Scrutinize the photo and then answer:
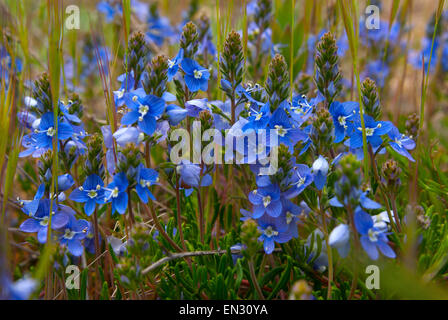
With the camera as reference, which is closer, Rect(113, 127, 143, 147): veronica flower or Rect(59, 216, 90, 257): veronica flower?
Rect(113, 127, 143, 147): veronica flower

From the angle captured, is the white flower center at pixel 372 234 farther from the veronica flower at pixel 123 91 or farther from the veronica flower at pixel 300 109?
the veronica flower at pixel 123 91

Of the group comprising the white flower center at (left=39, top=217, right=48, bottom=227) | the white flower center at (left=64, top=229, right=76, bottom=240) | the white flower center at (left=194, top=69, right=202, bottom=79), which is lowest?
the white flower center at (left=64, top=229, right=76, bottom=240)

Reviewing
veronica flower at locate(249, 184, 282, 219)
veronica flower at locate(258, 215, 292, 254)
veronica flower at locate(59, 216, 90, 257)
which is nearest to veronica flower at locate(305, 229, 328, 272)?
veronica flower at locate(258, 215, 292, 254)

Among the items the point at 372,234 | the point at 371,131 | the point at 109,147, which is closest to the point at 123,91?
the point at 109,147

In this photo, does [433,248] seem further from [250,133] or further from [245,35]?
[245,35]

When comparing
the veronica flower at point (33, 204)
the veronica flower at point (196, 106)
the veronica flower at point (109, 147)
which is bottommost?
the veronica flower at point (33, 204)

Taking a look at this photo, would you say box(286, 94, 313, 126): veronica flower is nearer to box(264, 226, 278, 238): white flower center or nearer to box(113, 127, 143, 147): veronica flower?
box(264, 226, 278, 238): white flower center

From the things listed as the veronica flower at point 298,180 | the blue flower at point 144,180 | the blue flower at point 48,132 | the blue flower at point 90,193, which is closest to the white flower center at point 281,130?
the veronica flower at point 298,180
